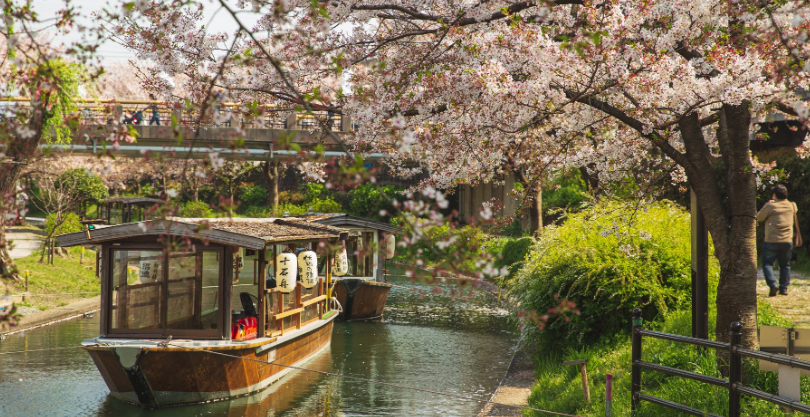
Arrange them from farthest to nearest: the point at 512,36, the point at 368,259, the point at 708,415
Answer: the point at 368,259, the point at 512,36, the point at 708,415

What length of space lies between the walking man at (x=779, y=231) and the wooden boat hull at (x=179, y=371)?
784 centimetres

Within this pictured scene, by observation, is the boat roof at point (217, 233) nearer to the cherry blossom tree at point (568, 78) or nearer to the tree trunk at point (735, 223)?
the cherry blossom tree at point (568, 78)

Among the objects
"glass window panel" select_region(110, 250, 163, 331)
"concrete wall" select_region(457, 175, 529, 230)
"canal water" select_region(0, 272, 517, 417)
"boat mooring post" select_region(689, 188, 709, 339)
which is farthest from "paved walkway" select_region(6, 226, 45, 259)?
"concrete wall" select_region(457, 175, 529, 230)

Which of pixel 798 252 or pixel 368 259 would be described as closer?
pixel 798 252

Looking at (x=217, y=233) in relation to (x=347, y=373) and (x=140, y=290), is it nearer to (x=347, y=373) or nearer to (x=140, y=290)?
(x=140, y=290)

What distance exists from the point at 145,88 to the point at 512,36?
5.50 m

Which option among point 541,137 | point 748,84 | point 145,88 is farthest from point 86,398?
point 748,84

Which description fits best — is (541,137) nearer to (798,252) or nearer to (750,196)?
(750,196)

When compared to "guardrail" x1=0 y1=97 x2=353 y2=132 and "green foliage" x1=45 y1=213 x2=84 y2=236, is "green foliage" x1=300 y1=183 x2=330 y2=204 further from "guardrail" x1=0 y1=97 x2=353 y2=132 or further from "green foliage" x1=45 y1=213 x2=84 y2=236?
"green foliage" x1=45 y1=213 x2=84 y2=236

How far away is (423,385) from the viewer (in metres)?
11.1

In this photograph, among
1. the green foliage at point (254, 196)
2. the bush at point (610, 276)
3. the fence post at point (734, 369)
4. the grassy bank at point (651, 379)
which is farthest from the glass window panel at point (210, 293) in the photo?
the green foliage at point (254, 196)

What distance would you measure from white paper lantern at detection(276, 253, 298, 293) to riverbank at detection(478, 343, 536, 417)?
358 centimetres

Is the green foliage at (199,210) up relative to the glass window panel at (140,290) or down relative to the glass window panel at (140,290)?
up

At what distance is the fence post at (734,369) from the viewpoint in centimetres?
539
